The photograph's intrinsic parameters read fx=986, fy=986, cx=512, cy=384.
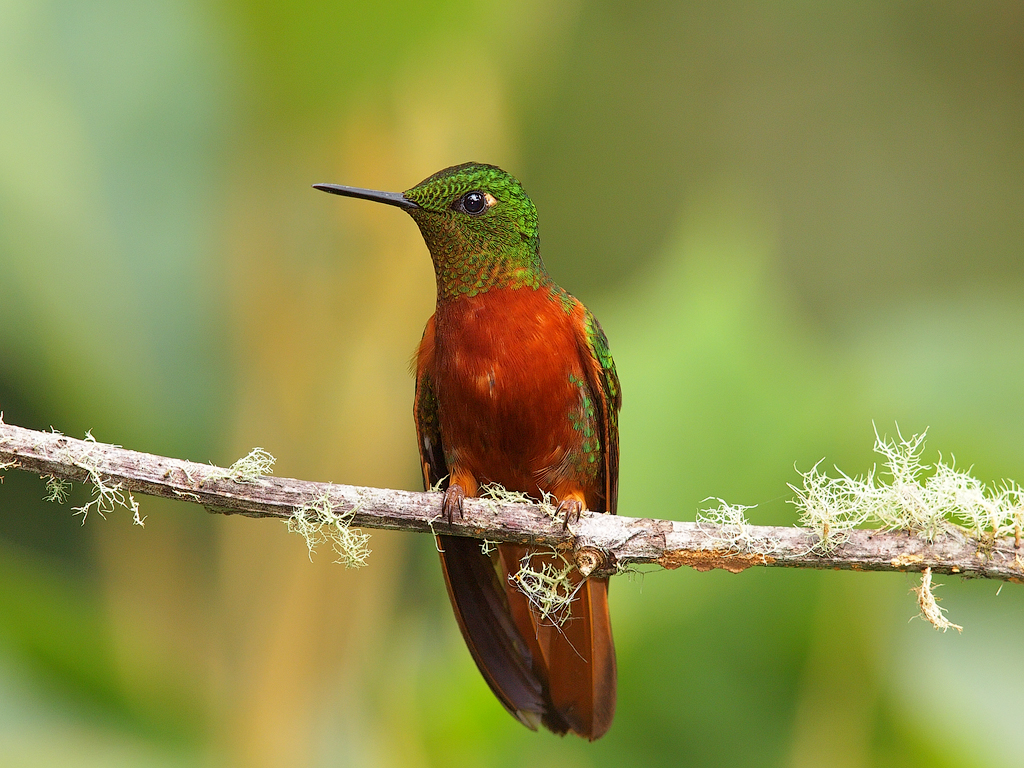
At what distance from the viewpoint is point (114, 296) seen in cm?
277

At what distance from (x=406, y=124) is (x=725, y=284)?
1.04m

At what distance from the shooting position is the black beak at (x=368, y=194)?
212 centimetres

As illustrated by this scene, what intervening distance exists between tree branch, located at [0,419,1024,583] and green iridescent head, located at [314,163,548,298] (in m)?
0.71

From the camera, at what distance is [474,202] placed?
7.99ft

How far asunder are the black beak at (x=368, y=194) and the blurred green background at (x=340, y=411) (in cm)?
33

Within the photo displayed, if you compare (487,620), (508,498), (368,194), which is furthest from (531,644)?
(368,194)

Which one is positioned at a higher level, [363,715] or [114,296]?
[114,296]

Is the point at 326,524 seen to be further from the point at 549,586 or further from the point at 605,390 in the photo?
the point at 605,390

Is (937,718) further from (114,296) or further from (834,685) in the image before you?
(114,296)

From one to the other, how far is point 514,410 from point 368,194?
24.5 inches

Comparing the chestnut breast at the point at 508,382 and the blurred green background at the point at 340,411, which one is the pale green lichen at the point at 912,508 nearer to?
the blurred green background at the point at 340,411

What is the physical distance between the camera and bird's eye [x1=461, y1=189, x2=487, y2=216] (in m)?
2.43

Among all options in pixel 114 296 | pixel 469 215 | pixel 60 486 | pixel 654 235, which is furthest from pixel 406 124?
pixel 654 235

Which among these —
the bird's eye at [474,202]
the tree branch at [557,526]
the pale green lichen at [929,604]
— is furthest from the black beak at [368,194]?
the pale green lichen at [929,604]
